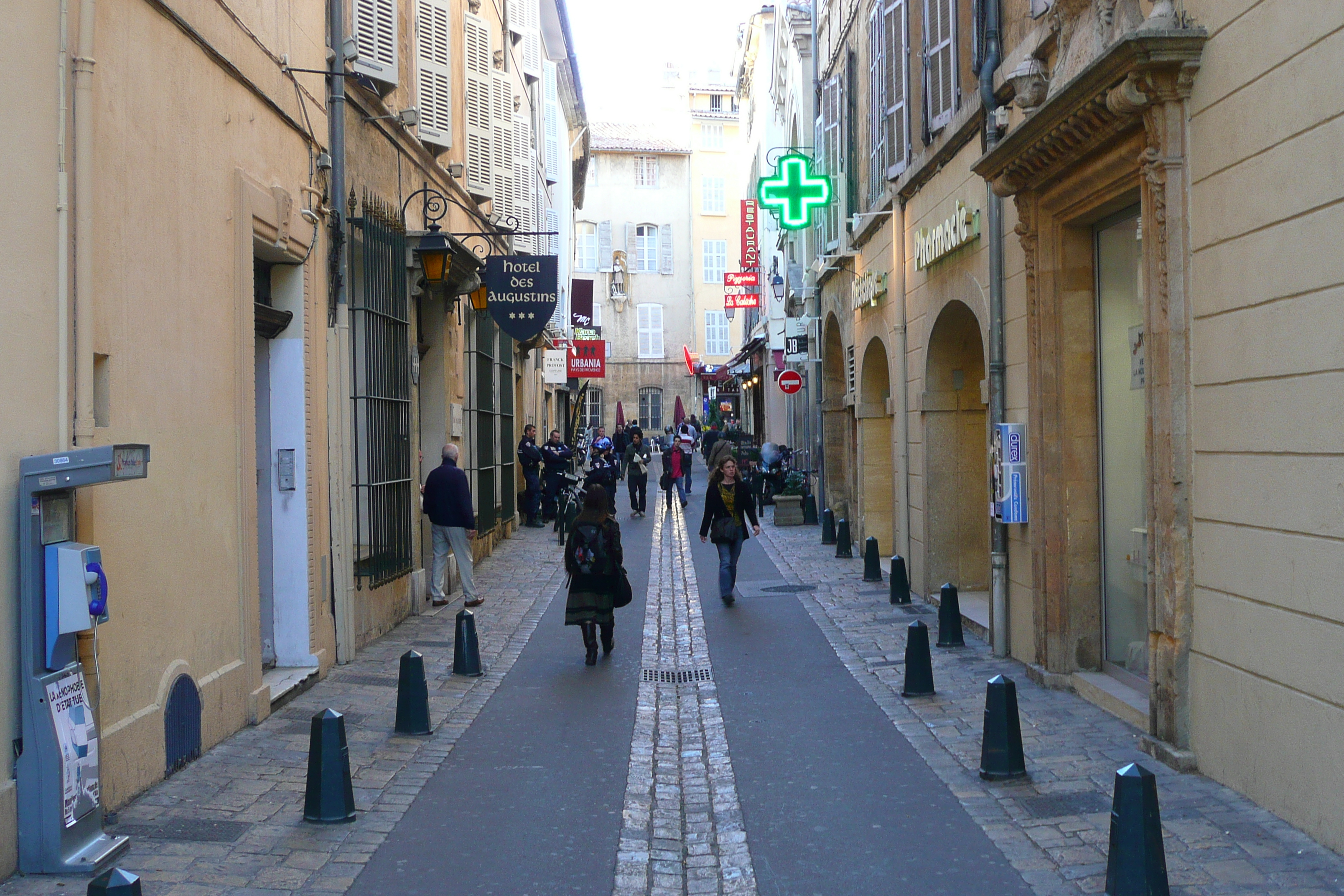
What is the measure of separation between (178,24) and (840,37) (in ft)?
45.4

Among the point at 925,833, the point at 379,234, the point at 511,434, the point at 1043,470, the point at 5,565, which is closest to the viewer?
the point at 5,565

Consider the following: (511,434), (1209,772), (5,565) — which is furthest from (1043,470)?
(511,434)

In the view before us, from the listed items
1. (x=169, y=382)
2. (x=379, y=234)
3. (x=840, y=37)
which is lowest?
(x=169, y=382)

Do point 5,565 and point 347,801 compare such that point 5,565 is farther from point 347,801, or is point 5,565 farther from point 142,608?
point 347,801

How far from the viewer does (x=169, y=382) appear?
658 centimetres

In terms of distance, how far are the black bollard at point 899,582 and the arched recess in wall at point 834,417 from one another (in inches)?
311

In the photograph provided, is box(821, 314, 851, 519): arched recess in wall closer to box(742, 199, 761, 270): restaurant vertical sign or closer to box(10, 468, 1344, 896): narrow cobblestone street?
box(10, 468, 1344, 896): narrow cobblestone street

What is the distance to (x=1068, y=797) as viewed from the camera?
6.03m

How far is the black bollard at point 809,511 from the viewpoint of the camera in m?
22.2

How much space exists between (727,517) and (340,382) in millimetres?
5079

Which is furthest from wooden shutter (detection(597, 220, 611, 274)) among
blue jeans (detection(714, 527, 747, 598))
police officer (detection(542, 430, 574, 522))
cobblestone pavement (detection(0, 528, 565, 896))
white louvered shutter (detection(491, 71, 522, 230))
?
cobblestone pavement (detection(0, 528, 565, 896))

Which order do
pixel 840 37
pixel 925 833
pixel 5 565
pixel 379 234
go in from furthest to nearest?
1. pixel 840 37
2. pixel 379 234
3. pixel 925 833
4. pixel 5 565

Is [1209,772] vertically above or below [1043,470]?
below

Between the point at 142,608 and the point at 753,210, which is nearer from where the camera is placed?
the point at 142,608
